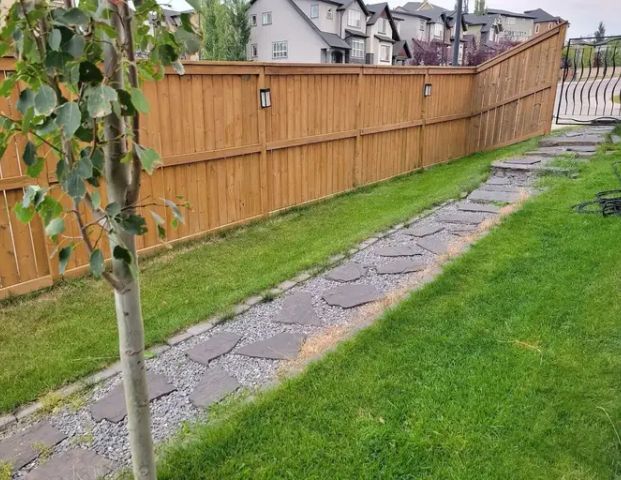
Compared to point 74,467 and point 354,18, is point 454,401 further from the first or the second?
point 354,18

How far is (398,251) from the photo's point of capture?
13.6 ft

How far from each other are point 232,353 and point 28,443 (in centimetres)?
103

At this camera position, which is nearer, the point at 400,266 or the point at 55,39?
the point at 55,39

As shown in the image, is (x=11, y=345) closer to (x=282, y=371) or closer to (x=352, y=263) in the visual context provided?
(x=282, y=371)

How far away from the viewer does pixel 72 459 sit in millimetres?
1960

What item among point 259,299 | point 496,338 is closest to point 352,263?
point 259,299

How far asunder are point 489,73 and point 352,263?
21.0ft

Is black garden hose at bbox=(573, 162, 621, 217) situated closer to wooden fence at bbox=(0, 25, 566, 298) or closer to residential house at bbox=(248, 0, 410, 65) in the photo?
wooden fence at bbox=(0, 25, 566, 298)

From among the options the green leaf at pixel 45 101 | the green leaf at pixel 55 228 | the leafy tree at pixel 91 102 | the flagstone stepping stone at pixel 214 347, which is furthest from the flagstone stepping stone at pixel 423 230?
the green leaf at pixel 45 101

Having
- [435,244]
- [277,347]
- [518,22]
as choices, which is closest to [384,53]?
[518,22]

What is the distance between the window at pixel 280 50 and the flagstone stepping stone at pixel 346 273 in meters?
31.0

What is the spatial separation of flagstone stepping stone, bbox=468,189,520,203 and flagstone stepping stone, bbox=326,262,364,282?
7.20 feet

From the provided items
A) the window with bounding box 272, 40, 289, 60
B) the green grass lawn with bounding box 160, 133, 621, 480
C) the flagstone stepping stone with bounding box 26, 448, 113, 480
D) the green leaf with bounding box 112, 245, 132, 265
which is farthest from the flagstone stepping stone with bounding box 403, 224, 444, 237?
the window with bounding box 272, 40, 289, 60

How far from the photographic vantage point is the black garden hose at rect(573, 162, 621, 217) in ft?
14.5
